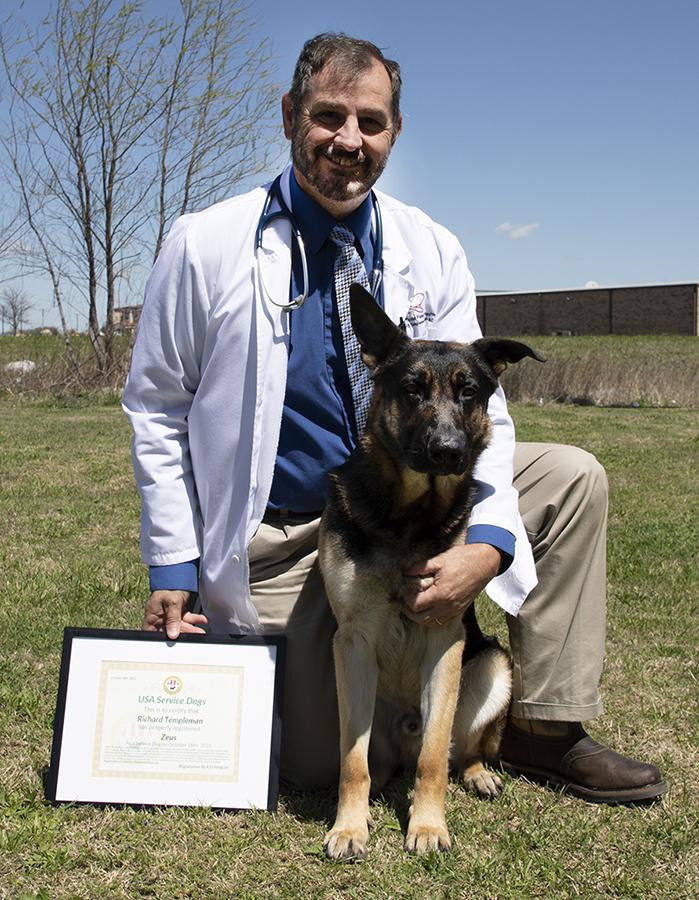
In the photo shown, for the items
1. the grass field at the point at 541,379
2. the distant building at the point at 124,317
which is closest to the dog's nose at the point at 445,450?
the grass field at the point at 541,379

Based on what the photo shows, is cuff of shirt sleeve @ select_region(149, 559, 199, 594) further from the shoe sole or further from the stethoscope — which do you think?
the shoe sole

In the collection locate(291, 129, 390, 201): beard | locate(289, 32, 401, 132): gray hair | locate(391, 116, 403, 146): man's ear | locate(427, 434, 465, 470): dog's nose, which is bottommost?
locate(427, 434, 465, 470): dog's nose

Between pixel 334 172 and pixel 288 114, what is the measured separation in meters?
0.36

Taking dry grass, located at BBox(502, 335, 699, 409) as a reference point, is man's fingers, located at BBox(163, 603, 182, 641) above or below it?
below

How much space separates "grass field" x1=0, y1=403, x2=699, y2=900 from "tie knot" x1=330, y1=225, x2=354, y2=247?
2.02 m

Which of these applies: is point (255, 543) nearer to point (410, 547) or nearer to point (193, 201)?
point (410, 547)

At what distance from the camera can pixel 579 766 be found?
3.14 meters

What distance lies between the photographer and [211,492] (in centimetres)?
316

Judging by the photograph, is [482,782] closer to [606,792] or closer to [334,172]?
[606,792]

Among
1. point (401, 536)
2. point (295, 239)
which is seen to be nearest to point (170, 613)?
point (401, 536)

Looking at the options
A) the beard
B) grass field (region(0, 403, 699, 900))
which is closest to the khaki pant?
grass field (region(0, 403, 699, 900))

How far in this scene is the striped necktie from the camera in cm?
328

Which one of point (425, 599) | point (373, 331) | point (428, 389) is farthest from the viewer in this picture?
point (373, 331)

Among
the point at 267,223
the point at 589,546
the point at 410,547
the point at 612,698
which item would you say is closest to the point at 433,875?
the point at 410,547
